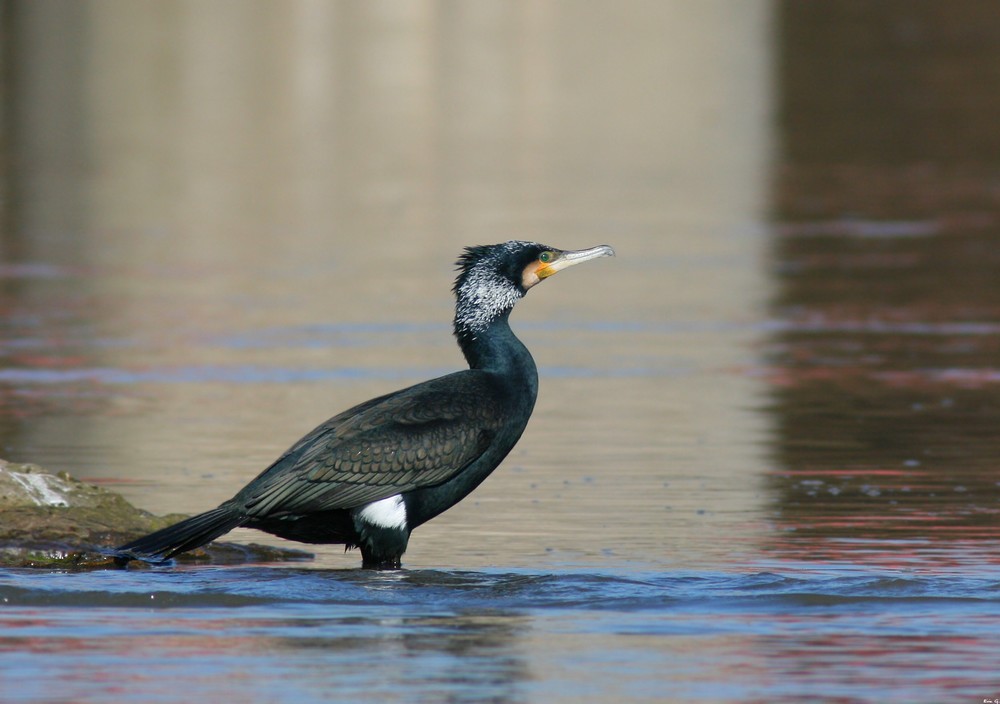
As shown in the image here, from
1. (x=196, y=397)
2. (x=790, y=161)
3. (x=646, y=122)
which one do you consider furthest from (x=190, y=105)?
(x=196, y=397)

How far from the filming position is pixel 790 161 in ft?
114

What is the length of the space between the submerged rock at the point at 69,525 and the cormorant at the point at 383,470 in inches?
14.0

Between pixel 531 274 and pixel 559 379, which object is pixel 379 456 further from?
pixel 559 379

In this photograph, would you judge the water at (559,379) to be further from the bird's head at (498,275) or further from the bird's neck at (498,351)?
the bird's head at (498,275)

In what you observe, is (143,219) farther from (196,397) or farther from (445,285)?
(196,397)

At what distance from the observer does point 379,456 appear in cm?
1009

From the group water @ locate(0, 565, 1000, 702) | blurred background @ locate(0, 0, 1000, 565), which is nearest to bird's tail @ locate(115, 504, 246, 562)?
water @ locate(0, 565, 1000, 702)

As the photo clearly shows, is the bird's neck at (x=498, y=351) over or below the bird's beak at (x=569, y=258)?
below

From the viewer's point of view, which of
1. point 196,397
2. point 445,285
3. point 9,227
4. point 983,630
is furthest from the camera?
point 9,227

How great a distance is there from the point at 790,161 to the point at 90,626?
88.1 feet

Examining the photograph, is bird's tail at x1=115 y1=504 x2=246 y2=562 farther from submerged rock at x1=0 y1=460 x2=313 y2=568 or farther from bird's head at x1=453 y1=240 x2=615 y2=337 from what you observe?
bird's head at x1=453 y1=240 x2=615 y2=337

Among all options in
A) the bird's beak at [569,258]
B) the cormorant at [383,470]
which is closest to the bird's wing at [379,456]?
the cormorant at [383,470]

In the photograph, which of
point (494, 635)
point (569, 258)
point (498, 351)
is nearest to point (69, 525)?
point (498, 351)

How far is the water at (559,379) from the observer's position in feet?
27.9
